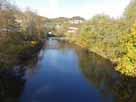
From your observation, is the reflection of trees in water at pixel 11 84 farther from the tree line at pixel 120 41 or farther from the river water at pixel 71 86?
the tree line at pixel 120 41

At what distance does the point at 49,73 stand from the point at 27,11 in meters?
32.3

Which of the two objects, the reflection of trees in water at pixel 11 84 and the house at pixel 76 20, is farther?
the house at pixel 76 20

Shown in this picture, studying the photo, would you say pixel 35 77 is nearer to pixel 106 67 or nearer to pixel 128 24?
pixel 106 67

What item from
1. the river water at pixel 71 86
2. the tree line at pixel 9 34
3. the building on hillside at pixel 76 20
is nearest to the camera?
the river water at pixel 71 86

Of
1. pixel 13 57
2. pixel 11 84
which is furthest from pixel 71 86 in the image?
pixel 13 57

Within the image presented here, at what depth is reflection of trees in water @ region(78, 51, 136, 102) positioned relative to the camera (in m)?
19.7

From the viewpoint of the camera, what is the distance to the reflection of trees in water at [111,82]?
19.7m

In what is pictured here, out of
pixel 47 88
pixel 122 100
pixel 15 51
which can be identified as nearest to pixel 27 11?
pixel 15 51

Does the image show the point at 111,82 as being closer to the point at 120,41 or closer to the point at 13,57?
the point at 120,41

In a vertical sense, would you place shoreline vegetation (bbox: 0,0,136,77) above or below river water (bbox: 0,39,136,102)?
above

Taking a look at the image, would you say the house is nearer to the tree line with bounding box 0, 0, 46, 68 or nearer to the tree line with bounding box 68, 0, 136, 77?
the tree line with bounding box 68, 0, 136, 77

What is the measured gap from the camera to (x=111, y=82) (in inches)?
945

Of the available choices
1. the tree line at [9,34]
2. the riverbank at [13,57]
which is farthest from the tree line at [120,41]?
the tree line at [9,34]

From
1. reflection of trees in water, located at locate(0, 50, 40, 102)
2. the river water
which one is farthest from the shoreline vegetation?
the river water
